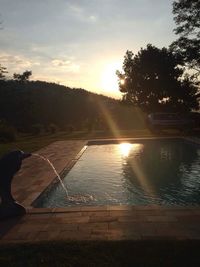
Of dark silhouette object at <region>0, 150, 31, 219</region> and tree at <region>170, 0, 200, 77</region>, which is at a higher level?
tree at <region>170, 0, 200, 77</region>

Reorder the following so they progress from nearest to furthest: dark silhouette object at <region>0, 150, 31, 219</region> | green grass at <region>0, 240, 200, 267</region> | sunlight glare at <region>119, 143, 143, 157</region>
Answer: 1. green grass at <region>0, 240, 200, 267</region>
2. dark silhouette object at <region>0, 150, 31, 219</region>
3. sunlight glare at <region>119, 143, 143, 157</region>

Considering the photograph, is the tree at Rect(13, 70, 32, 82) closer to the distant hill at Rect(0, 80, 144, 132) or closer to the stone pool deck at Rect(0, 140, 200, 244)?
the distant hill at Rect(0, 80, 144, 132)

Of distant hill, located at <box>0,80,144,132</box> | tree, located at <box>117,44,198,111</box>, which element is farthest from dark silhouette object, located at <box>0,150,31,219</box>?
tree, located at <box>117,44,198,111</box>

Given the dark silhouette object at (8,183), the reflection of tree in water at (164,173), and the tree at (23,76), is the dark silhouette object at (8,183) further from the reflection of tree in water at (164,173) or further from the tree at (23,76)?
the tree at (23,76)

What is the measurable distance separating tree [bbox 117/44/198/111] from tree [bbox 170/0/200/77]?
10.9 ft

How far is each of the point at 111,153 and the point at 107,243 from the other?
514 inches

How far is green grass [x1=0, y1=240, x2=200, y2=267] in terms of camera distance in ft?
15.4

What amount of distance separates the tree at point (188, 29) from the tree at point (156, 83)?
331 centimetres

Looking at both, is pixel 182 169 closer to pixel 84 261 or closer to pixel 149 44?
pixel 84 261

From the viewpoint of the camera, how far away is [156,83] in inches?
1577

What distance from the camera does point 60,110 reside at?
185ft

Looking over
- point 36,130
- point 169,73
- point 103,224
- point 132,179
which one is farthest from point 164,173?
point 169,73

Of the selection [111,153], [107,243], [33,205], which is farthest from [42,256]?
[111,153]

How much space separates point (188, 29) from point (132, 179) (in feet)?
74.3
